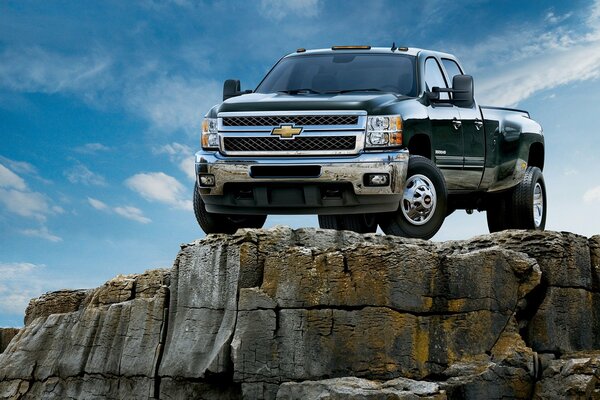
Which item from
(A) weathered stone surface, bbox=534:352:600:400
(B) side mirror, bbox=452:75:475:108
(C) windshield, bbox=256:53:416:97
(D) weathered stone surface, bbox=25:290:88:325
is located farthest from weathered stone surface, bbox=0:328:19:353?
(A) weathered stone surface, bbox=534:352:600:400

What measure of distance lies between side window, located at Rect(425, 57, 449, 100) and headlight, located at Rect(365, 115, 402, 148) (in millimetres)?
1667

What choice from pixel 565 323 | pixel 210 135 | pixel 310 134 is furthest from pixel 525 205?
pixel 210 135

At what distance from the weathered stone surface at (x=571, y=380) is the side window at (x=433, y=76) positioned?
4.41m

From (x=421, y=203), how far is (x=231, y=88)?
3.27m

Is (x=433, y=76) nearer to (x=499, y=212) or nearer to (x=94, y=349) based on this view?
(x=499, y=212)

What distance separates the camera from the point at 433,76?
15.0m

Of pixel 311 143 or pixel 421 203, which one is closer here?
pixel 311 143

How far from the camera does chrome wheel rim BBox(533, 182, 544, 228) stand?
16672 millimetres

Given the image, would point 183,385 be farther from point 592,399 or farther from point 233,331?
point 592,399

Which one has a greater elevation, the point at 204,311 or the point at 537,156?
the point at 537,156

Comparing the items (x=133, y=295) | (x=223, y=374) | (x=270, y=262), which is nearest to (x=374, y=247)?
(x=270, y=262)

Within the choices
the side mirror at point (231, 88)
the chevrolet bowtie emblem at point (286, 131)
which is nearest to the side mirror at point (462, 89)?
the chevrolet bowtie emblem at point (286, 131)

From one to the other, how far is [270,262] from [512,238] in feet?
9.60

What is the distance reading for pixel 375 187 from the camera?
42.0ft
